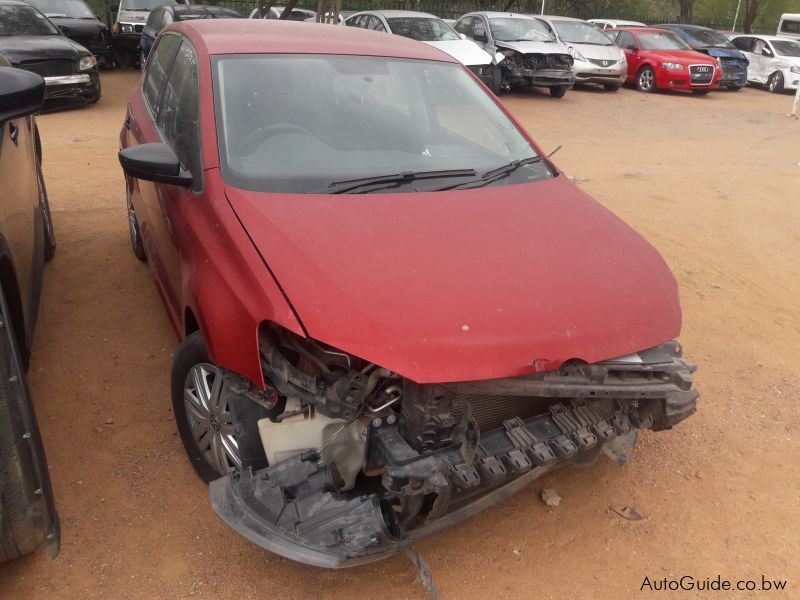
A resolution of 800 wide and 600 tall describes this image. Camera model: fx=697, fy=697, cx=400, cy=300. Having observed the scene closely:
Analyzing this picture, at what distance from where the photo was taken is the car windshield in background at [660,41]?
58.0ft

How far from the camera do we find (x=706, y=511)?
10.4 feet

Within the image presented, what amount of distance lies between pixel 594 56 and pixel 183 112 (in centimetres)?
1450

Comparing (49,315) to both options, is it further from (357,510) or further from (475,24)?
(475,24)

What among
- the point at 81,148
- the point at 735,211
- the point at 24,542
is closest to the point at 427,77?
the point at 24,542

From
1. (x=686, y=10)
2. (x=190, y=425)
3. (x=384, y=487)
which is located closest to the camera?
(x=384, y=487)

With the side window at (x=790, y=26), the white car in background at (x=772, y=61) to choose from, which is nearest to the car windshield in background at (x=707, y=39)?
the white car in background at (x=772, y=61)

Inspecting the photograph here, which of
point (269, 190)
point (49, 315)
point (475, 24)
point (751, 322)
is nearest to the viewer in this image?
point (269, 190)

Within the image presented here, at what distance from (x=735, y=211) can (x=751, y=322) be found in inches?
115

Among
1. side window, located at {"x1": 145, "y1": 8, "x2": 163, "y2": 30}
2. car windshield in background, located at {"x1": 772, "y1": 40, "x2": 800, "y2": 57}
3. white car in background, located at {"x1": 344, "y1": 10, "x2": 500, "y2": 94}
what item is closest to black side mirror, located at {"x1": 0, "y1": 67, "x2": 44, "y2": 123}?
side window, located at {"x1": 145, "y1": 8, "x2": 163, "y2": 30}

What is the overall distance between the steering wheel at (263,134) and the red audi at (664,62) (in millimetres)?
15652

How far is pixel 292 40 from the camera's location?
3.77 meters

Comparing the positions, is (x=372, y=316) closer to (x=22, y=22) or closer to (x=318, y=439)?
(x=318, y=439)

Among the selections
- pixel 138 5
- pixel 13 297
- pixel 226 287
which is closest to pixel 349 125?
pixel 226 287

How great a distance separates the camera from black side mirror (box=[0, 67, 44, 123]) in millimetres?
2398
